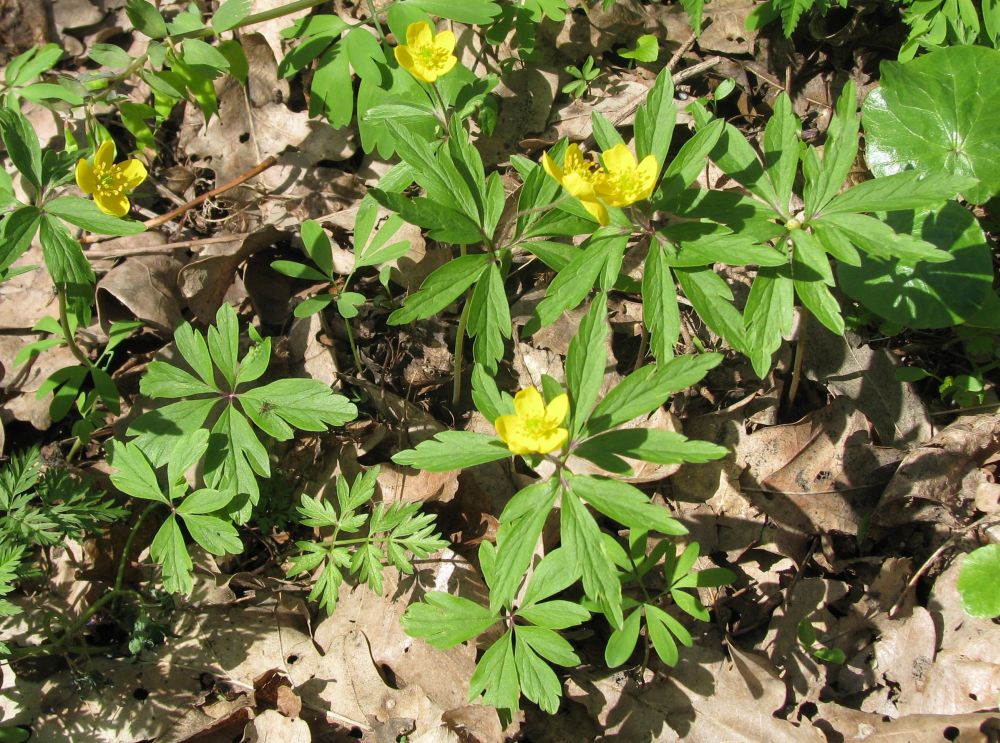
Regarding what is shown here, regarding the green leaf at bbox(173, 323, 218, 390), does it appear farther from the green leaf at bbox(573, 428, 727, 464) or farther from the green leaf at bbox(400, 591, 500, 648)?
the green leaf at bbox(573, 428, 727, 464)

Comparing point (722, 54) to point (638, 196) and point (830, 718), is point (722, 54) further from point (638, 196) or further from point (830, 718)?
point (830, 718)

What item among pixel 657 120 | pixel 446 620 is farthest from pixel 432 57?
pixel 446 620

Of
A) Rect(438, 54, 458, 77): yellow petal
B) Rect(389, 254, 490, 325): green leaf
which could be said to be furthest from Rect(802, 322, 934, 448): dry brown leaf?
Rect(438, 54, 458, 77): yellow petal

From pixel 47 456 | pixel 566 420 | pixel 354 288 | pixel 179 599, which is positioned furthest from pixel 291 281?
pixel 566 420

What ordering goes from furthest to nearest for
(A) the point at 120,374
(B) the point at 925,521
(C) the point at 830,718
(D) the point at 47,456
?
(A) the point at 120,374
(D) the point at 47,456
(B) the point at 925,521
(C) the point at 830,718

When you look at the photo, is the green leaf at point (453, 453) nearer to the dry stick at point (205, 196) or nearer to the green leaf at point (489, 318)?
the green leaf at point (489, 318)

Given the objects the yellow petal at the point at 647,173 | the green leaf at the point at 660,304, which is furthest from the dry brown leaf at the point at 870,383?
the yellow petal at the point at 647,173
